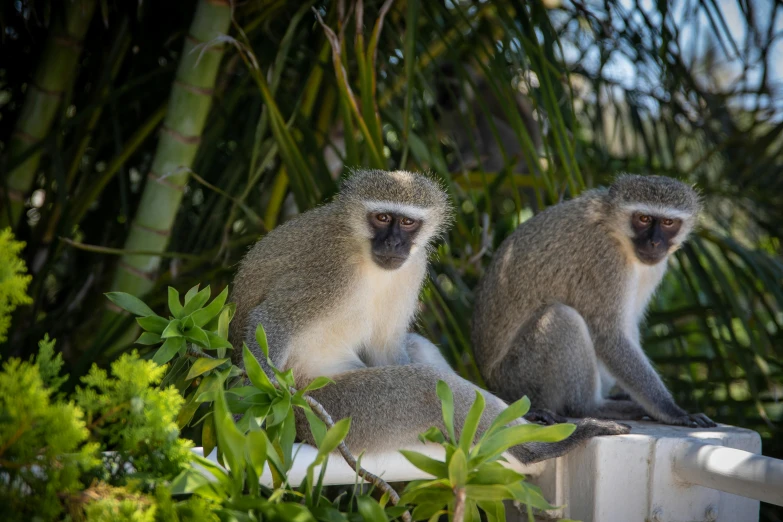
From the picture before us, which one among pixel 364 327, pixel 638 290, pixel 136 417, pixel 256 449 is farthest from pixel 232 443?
pixel 638 290

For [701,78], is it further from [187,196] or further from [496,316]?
[187,196]

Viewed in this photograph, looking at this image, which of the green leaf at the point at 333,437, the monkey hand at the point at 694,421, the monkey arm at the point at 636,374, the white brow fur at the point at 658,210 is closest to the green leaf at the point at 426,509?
the green leaf at the point at 333,437

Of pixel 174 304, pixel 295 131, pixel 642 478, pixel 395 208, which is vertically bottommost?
pixel 642 478

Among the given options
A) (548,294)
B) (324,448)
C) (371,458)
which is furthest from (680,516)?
(548,294)

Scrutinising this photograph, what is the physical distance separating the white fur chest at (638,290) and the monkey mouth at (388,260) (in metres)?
1.45

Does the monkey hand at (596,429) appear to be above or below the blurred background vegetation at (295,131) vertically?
below

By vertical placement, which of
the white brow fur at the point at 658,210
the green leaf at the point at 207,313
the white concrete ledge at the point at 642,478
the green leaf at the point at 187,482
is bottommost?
the white concrete ledge at the point at 642,478

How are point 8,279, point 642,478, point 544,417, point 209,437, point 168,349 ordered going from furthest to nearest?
1. point 544,417
2. point 642,478
3. point 209,437
4. point 168,349
5. point 8,279

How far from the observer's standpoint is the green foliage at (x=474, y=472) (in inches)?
59.6

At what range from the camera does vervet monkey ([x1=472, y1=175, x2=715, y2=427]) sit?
3910 millimetres

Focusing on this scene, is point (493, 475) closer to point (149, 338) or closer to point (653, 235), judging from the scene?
point (149, 338)

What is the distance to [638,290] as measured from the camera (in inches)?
168

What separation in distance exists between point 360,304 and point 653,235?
1671 mm

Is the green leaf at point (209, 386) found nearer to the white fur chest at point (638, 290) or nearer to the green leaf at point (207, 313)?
the green leaf at point (207, 313)
